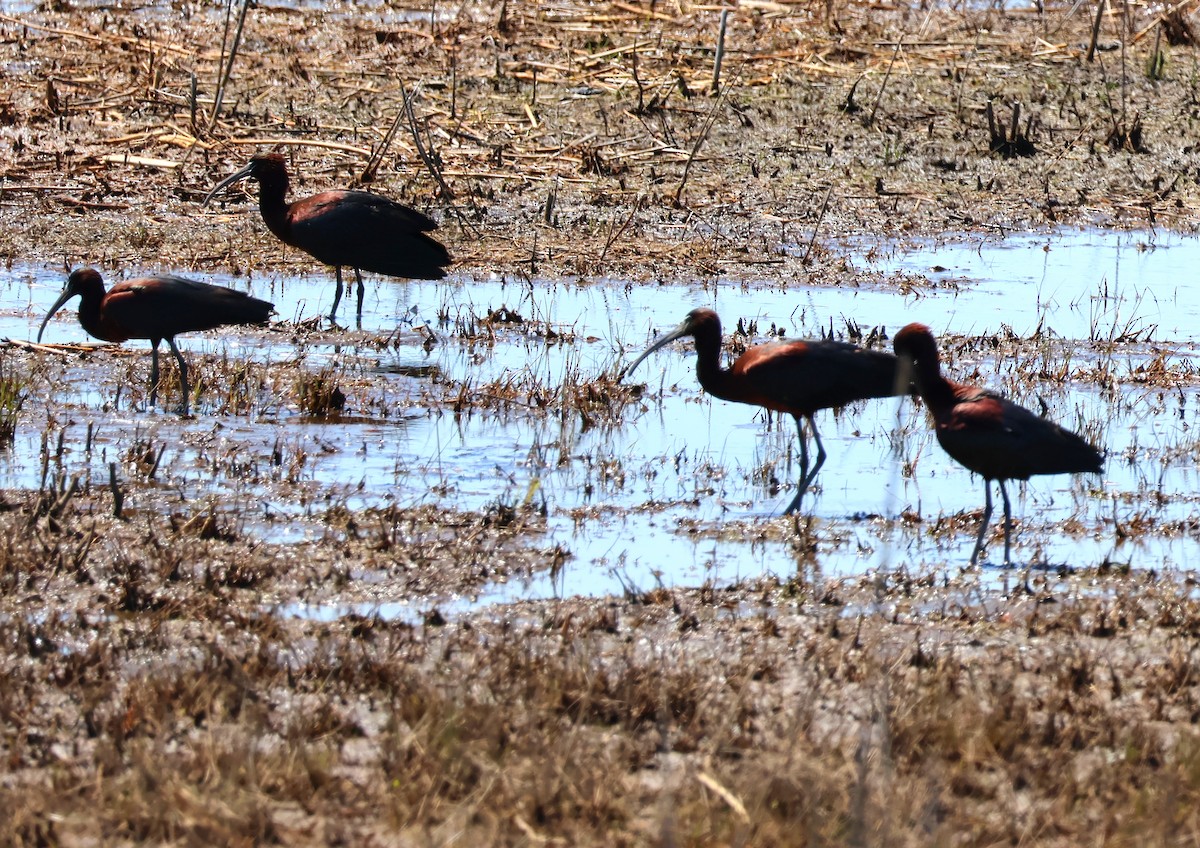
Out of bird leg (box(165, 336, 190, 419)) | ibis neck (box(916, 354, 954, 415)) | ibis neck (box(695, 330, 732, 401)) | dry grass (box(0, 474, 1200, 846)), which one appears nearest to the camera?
dry grass (box(0, 474, 1200, 846))

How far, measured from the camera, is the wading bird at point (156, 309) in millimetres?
8750

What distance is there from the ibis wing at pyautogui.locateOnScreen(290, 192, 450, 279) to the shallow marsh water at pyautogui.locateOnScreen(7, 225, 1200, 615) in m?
0.33

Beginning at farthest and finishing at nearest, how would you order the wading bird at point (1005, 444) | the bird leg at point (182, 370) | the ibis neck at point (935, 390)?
1. the bird leg at point (182, 370)
2. the ibis neck at point (935, 390)
3. the wading bird at point (1005, 444)

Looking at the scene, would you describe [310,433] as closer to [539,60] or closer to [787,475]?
[787,475]

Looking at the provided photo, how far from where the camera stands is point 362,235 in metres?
10.5

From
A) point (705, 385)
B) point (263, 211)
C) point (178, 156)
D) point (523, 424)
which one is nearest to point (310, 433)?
point (523, 424)

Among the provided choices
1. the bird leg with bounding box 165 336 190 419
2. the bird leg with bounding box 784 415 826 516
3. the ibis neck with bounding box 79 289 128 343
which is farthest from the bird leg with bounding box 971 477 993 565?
the ibis neck with bounding box 79 289 128 343

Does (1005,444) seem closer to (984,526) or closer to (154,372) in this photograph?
(984,526)

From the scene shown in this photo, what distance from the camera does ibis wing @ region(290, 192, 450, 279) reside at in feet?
34.6

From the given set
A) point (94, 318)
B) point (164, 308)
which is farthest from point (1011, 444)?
point (94, 318)

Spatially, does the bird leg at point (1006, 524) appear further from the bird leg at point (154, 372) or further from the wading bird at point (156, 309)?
the bird leg at point (154, 372)

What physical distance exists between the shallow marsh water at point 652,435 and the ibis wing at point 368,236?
0.33 metres

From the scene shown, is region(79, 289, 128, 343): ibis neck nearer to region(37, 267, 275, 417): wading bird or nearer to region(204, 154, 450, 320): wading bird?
region(37, 267, 275, 417): wading bird

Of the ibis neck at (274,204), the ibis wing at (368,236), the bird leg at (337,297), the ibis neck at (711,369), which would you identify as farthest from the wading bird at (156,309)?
the ibis neck at (711,369)
